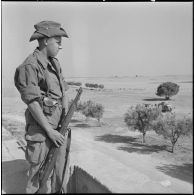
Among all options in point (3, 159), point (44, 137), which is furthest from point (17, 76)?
point (3, 159)

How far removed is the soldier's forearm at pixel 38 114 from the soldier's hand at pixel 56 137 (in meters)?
0.05

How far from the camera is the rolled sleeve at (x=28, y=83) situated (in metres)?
1.88

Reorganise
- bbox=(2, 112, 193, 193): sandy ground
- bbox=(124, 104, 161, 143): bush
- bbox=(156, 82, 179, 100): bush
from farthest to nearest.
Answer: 1. bbox=(124, 104, 161, 143): bush
2. bbox=(156, 82, 179, 100): bush
3. bbox=(2, 112, 193, 193): sandy ground

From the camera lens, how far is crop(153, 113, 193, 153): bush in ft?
28.1

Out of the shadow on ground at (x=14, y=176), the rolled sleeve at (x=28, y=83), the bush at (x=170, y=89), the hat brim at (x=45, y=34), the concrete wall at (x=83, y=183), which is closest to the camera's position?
the rolled sleeve at (x=28, y=83)

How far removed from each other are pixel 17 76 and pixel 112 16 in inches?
61.1

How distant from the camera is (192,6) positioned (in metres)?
2.74

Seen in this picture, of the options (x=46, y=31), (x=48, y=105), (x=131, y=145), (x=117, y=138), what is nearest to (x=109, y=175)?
(x=48, y=105)

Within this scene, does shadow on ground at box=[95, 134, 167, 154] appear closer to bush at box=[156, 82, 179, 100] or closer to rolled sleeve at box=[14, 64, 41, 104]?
bush at box=[156, 82, 179, 100]

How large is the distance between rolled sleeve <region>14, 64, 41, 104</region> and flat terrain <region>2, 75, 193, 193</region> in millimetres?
886

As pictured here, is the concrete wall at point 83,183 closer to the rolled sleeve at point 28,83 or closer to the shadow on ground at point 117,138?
the rolled sleeve at point 28,83

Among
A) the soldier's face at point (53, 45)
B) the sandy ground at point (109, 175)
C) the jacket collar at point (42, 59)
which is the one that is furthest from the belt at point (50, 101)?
the sandy ground at point (109, 175)

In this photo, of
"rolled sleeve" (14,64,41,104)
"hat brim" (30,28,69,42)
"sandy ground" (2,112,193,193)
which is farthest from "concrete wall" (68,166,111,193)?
"hat brim" (30,28,69,42)

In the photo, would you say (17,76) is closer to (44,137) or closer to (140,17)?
(44,137)
